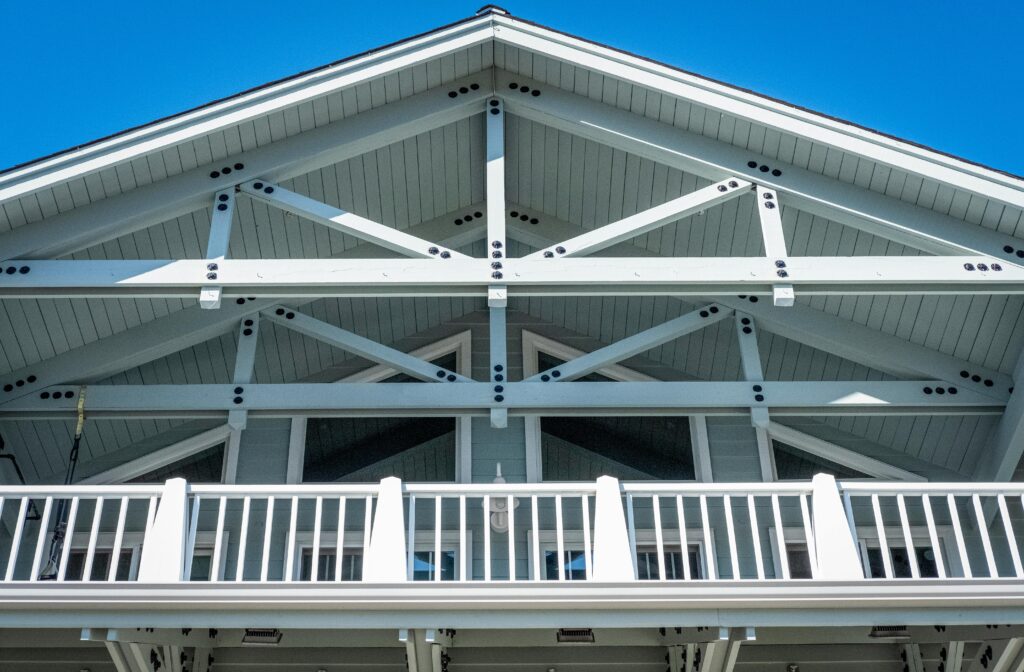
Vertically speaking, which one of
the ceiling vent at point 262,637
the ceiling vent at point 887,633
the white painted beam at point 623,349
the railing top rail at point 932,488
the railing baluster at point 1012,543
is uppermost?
the white painted beam at point 623,349

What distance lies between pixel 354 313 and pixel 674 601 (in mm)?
5355

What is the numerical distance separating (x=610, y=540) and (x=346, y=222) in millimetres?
3484

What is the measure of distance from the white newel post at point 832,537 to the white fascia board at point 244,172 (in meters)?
4.73

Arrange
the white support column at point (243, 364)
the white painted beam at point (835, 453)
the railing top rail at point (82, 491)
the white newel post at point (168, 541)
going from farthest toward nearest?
the white painted beam at point (835, 453), the white support column at point (243, 364), the railing top rail at point (82, 491), the white newel post at point (168, 541)

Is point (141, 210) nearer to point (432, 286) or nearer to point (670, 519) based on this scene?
point (432, 286)

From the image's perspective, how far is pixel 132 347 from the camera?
1130cm

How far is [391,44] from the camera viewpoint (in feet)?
34.8

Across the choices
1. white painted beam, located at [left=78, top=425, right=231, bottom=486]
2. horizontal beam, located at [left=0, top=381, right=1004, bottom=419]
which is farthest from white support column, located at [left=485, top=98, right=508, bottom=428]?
white painted beam, located at [left=78, top=425, right=231, bottom=486]

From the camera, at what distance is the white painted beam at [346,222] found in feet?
32.7

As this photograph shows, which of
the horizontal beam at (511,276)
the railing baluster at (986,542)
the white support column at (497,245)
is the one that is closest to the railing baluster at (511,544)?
the white support column at (497,245)

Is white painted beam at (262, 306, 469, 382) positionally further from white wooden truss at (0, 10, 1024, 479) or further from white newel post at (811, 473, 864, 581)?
white newel post at (811, 473, 864, 581)

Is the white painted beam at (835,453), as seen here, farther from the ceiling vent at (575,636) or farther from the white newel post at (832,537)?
the ceiling vent at (575,636)

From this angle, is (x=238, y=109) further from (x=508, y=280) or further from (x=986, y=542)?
(x=986, y=542)

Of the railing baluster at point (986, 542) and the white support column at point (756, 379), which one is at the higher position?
the white support column at point (756, 379)
